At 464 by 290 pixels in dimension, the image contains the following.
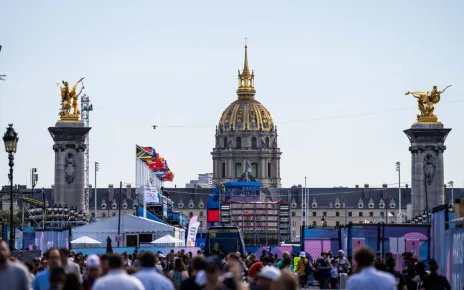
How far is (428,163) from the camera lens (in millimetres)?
134500

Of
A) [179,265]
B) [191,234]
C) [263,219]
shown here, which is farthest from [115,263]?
[263,219]

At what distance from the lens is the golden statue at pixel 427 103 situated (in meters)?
136

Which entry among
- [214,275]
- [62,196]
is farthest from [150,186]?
[214,275]

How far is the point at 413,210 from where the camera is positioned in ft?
437

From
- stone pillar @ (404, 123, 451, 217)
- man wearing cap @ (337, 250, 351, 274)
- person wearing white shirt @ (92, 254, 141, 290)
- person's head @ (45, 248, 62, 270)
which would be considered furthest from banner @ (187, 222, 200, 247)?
person wearing white shirt @ (92, 254, 141, 290)

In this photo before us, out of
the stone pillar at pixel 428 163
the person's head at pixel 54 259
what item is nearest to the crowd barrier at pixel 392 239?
the person's head at pixel 54 259


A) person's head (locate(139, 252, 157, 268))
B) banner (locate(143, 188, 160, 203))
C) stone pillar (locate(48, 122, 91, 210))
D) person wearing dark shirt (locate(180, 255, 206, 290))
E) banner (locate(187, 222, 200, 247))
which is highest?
stone pillar (locate(48, 122, 91, 210))

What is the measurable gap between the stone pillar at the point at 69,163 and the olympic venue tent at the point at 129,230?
138ft

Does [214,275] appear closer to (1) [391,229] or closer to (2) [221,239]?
(1) [391,229]

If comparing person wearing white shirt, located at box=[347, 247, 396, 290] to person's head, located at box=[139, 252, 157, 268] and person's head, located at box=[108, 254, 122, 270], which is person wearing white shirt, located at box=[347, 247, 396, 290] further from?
person's head, located at box=[108, 254, 122, 270]

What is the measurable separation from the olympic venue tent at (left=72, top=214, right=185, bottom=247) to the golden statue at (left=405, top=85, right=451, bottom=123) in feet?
165

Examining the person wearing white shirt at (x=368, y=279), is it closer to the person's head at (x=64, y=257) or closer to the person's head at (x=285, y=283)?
the person's head at (x=285, y=283)

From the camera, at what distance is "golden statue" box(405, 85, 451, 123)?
13550 centimetres

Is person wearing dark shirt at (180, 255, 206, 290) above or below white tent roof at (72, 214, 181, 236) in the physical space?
below
